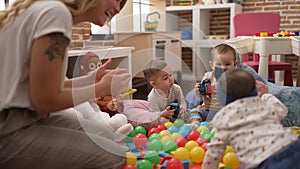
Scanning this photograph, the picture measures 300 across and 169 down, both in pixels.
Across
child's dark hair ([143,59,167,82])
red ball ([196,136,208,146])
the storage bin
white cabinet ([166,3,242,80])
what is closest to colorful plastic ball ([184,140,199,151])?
red ball ([196,136,208,146])

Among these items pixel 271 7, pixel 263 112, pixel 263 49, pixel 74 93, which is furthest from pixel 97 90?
pixel 271 7

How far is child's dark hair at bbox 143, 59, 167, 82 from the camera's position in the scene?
1660mm

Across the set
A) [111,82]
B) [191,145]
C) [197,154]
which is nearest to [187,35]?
[191,145]

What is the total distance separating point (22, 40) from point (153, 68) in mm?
868

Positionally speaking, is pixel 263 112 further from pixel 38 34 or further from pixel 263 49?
pixel 263 49

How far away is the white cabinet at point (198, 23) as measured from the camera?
13.1ft

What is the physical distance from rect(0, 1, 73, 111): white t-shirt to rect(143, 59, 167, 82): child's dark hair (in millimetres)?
801

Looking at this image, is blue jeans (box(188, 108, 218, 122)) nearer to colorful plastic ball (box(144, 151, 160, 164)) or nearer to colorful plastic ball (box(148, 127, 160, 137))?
colorful plastic ball (box(148, 127, 160, 137))

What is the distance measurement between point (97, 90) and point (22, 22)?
0.84ft

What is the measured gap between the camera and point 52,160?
939 millimetres

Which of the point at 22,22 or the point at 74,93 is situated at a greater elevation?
the point at 22,22

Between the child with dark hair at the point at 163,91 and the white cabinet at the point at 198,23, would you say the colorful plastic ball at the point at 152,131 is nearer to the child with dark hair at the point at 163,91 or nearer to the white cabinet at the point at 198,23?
the child with dark hair at the point at 163,91

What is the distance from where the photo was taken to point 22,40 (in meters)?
0.88

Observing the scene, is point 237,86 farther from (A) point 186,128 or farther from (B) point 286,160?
(A) point 186,128
